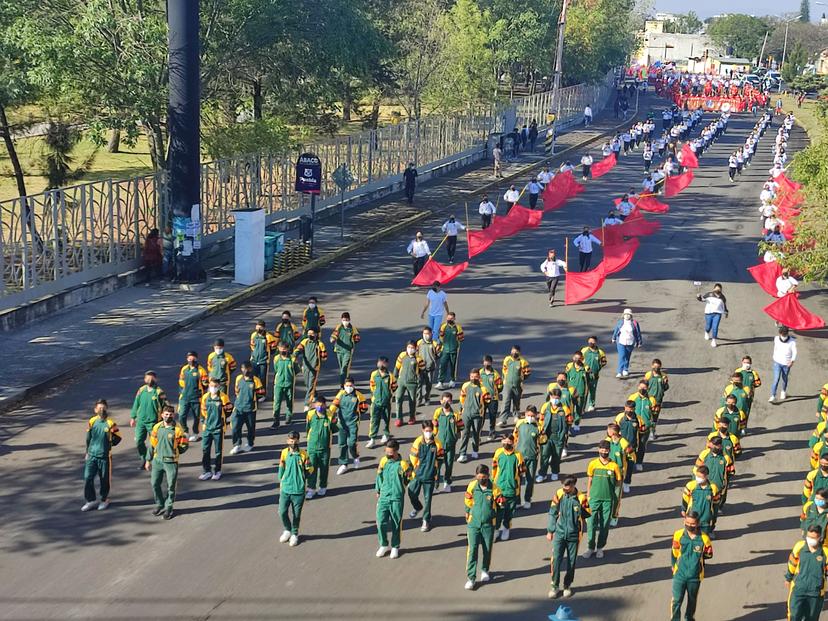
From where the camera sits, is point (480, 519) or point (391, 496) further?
point (391, 496)

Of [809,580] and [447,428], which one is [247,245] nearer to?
[447,428]

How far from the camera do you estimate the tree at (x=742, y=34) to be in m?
151

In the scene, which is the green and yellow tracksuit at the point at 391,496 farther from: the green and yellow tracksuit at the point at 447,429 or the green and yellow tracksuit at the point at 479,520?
the green and yellow tracksuit at the point at 447,429

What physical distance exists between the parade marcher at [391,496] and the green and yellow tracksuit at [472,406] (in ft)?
9.78

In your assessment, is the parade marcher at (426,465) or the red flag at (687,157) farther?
the red flag at (687,157)

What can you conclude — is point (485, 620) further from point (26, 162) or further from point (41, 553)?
point (26, 162)

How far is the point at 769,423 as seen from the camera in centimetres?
1675

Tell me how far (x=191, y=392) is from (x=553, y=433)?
5.33 meters

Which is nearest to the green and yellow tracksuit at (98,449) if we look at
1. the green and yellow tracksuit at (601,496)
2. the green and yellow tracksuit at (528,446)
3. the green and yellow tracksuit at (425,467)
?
the green and yellow tracksuit at (425,467)

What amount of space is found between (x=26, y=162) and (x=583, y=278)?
2086 centimetres

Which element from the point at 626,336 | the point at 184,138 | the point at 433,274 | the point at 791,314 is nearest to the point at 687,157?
Result: the point at 791,314

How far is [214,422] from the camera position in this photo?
13.4 meters

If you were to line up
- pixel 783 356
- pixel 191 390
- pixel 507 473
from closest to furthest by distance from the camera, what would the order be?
pixel 507 473
pixel 191 390
pixel 783 356

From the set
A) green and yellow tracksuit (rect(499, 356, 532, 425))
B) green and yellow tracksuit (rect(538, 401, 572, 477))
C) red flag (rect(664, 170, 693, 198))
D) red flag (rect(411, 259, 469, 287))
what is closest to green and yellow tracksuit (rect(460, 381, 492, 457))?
green and yellow tracksuit (rect(538, 401, 572, 477))
